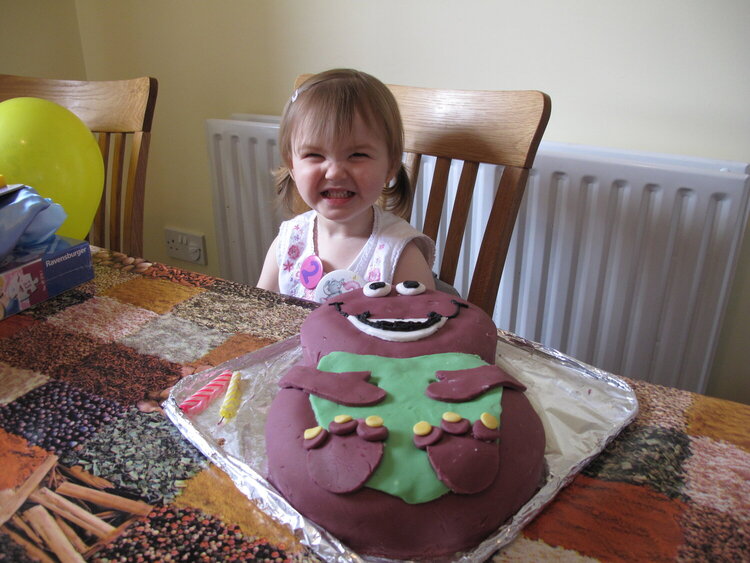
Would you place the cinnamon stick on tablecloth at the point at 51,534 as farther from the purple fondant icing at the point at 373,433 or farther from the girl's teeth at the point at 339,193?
Answer: the girl's teeth at the point at 339,193

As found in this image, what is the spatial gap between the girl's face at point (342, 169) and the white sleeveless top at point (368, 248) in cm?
8

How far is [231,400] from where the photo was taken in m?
0.60

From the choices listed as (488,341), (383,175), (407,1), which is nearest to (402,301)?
(488,341)

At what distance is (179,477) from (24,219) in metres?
0.49

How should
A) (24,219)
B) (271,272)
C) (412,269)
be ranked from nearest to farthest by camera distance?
(24,219) < (412,269) < (271,272)

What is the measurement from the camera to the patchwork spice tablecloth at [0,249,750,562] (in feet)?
1.43

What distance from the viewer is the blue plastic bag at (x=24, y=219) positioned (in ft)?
2.58

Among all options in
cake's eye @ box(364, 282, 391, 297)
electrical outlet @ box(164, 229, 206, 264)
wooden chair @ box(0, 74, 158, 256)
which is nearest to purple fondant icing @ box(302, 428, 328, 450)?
cake's eye @ box(364, 282, 391, 297)

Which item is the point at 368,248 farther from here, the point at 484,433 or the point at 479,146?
the point at 484,433

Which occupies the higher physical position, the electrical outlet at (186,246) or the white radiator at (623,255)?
the white radiator at (623,255)

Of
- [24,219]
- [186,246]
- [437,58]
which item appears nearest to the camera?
[24,219]

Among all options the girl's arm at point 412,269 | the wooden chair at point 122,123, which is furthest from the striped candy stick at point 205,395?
the wooden chair at point 122,123

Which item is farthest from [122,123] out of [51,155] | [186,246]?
[186,246]

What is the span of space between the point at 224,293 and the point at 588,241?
70 cm
